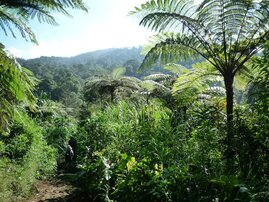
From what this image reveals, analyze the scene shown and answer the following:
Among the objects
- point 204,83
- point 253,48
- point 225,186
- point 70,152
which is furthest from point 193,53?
point 70,152

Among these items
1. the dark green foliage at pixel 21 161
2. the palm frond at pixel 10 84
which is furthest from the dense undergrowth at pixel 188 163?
the dark green foliage at pixel 21 161

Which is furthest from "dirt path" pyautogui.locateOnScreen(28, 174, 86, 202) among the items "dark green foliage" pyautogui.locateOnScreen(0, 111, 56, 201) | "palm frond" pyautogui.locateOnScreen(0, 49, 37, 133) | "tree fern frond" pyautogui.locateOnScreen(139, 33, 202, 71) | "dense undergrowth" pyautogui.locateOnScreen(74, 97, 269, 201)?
"tree fern frond" pyautogui.locateOnScreen(139, 33, 202, 71)

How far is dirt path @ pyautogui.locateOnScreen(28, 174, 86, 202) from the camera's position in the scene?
18.8ft

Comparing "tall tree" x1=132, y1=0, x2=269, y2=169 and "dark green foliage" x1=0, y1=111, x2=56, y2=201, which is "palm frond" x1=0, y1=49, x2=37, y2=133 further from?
"tall tree" x1=132, y1=0, x2=269, y2=169

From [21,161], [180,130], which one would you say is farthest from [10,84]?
[21,161]

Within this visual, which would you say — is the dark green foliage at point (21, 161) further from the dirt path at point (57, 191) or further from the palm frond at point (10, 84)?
the palm frond at point (10, 84)

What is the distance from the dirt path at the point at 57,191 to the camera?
574 cm

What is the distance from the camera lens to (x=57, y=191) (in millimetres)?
6969

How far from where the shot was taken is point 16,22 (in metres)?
6.35

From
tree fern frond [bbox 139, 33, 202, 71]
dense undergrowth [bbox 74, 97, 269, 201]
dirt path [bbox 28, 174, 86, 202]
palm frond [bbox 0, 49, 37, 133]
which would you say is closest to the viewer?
dense undergrowth [bbox 74, 97, 269, 201]

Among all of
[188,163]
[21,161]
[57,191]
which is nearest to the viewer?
[188,163]

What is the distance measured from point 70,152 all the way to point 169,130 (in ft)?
22.5

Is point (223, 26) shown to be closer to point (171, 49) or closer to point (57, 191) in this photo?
point (171, 49)

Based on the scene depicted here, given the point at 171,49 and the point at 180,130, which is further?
the point at 171,49
